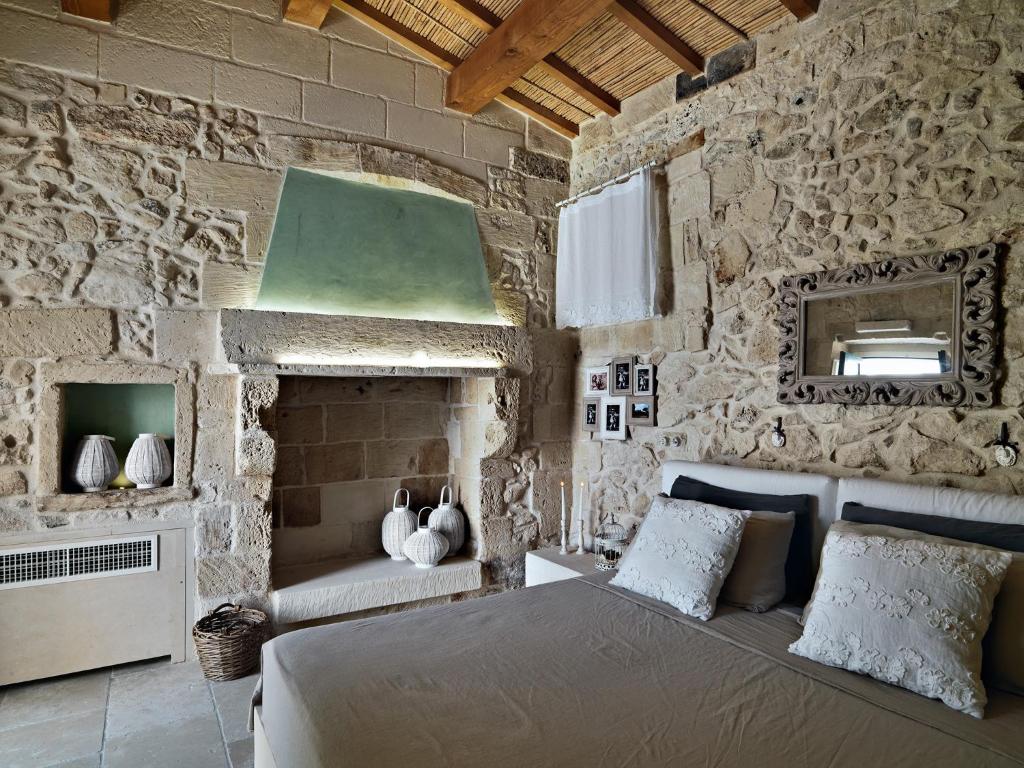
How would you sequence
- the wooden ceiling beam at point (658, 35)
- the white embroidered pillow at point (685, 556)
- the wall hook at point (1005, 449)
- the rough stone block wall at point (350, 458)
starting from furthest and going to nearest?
the rough stone block wall at point (350, 458), the wooden ceiling beam at point (658, 35), the white embroidered pillow at point (685, 556), the wall hook at point (1005, 449)

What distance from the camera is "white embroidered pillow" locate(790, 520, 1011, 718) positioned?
5.15ft

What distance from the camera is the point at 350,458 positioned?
3.65 m

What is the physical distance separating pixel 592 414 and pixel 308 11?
267cm

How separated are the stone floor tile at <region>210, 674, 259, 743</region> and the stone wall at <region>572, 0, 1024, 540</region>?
2087mm

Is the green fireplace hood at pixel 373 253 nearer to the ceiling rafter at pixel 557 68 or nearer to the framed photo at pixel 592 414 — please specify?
the framed photo at pixel 592 414

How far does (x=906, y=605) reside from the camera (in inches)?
65.6

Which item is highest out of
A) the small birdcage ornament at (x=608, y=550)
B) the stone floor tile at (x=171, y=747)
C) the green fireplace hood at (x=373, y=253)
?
the green fireplace hood at (x=373, y=253)

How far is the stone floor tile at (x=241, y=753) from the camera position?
7.04 feet

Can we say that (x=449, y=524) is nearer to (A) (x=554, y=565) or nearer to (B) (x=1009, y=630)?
(A) (x=554, y=565)

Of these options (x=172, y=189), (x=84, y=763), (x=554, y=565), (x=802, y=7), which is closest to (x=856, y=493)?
(x=554, y=565)

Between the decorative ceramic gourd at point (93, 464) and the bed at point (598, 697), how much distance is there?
4.67ft

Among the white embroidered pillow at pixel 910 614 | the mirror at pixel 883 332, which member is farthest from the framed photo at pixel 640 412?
the white embroidered pillow at pixel 910 614

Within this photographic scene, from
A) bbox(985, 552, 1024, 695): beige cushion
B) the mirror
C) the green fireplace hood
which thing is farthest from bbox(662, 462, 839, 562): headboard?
the green fireplace hood

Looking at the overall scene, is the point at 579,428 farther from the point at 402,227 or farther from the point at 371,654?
the point at 371,654
